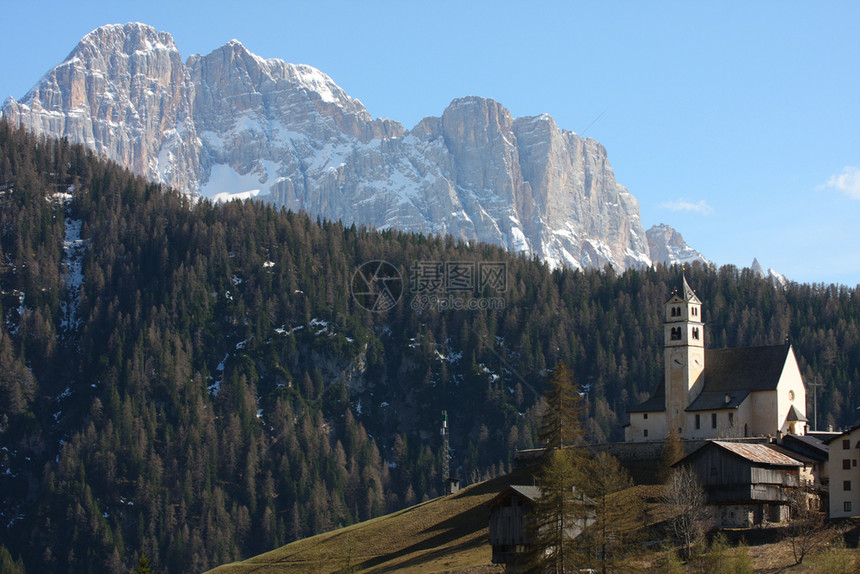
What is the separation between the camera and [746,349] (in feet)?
399

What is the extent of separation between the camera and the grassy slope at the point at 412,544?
98.3 metres

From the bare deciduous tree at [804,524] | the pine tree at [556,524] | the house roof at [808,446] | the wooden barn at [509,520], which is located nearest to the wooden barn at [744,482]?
the bare deciduous tree at [804,524]

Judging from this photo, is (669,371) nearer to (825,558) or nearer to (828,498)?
(828,498)

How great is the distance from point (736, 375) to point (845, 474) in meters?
27.7

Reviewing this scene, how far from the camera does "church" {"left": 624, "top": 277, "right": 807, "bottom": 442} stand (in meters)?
117

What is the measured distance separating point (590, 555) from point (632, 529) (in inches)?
582

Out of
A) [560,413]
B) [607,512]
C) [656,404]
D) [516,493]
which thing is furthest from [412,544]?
[656,404]

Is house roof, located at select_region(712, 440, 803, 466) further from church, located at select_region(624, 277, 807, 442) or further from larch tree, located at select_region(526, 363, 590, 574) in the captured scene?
larch tree, located at select_region(526, 363, 590, 574)

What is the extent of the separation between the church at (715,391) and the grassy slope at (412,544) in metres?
16.2

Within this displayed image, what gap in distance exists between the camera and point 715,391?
4739 inches

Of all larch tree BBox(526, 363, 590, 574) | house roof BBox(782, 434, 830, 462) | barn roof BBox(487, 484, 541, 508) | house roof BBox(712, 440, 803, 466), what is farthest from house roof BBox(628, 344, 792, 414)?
larch tree BBox(526, 363, 590, 574)

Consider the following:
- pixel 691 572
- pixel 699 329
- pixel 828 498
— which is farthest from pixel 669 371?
pixel 691 572

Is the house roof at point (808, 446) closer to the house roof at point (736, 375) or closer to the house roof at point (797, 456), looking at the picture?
the house roof at point (797, 456)

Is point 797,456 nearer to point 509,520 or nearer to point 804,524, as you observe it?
point 804,524
